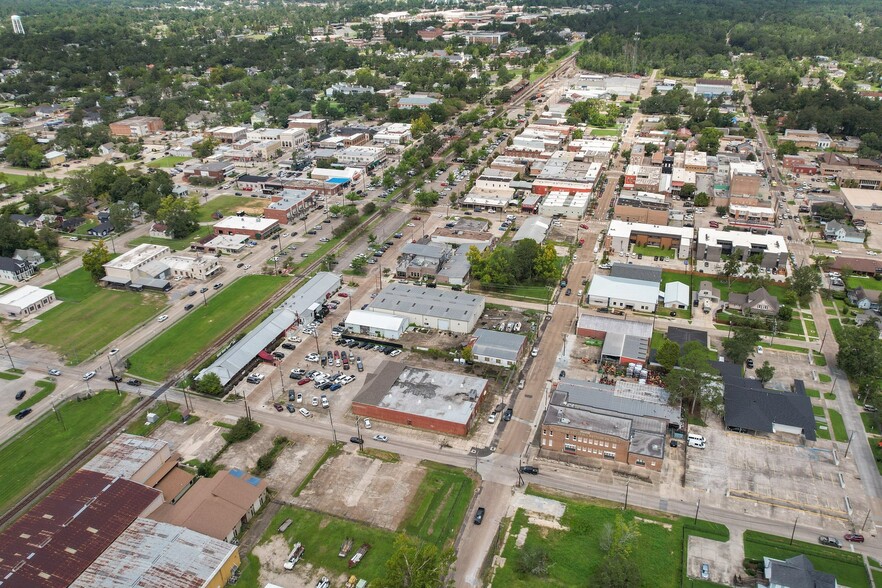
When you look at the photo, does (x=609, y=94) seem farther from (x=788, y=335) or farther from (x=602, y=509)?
(x=602, y=509)

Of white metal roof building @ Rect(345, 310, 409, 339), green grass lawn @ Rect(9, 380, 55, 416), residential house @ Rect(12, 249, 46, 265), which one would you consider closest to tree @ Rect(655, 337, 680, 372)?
white metal roof building @ Rect(345, 310, 409, 339)

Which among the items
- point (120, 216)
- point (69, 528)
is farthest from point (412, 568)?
point (120, 216)

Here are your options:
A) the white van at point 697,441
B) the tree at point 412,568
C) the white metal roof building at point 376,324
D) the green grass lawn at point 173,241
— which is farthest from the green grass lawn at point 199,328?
the white van at point 697,441

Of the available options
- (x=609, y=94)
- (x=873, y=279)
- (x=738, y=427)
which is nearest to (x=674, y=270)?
(x=873, y=279)

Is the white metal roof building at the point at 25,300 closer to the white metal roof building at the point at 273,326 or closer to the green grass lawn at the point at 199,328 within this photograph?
the green grass lawn at the point at 199,328

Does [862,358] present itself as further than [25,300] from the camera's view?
No

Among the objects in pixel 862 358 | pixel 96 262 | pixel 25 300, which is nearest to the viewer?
pixel 862 358

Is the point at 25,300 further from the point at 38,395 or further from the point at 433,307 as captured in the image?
the point at 433,307
